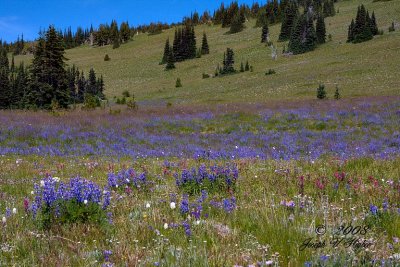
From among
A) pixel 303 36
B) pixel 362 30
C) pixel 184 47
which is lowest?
pixel 362 30

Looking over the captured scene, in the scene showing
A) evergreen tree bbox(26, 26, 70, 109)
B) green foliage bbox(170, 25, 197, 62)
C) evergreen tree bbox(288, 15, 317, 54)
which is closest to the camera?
evergreen tree bbox(26, 26, 70, 109)

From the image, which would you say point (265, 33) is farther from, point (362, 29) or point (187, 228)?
point (187, 228)

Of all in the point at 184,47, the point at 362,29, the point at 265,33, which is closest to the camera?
the point at 362,29

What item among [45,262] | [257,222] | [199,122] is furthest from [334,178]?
[199,122]

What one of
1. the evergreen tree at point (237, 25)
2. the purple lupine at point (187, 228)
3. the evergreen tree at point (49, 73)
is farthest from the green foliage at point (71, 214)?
the evergreen tree at point (237, 25)

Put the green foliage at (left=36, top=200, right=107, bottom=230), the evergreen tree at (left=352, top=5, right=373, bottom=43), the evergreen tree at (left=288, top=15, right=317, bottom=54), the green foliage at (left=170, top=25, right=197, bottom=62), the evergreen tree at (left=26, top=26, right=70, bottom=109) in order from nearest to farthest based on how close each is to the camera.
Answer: the green foliage at (left=36, top=200, right=107, bottom=230)
the evergreen tree at (left=26, top=26, right=70, bottom=109)
the evergreen tree at (left=352, top=5, right=373, bottom=43)
the evergreen tree at (left=288, top=15, right=317, bottom=54)
the green foliage at (left=170, top=25, right=197, bottom=62)

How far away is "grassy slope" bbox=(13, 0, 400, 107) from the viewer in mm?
54406

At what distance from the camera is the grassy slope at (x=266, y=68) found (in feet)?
178

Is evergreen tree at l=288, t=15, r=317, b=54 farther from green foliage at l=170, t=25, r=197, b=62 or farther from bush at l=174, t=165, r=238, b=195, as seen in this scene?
bush at l=174, t=165, r=238, b=195

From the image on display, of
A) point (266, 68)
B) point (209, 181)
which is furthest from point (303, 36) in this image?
point (209, 181)

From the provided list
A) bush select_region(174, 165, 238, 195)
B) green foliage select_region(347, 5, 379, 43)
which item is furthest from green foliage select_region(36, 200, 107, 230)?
green foliage select_region(347, 5, 379, 43)

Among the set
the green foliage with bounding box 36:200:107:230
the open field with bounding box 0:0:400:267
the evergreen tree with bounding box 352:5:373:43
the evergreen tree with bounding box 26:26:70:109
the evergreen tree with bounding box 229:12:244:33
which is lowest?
the open field with bounding box 0:0:400:267

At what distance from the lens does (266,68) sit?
80.9 m

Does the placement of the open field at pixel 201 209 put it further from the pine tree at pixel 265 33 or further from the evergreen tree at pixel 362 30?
the pine tree at pixel 265 33
